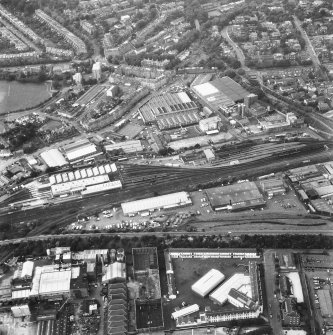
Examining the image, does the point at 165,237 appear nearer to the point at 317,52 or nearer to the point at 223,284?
the point at 223,284

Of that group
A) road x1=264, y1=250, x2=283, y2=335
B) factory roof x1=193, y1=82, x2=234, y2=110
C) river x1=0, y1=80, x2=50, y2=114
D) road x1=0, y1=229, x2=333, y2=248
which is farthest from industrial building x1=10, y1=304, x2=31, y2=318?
factory roof x1=193, y1=82, x2=234, y2=110

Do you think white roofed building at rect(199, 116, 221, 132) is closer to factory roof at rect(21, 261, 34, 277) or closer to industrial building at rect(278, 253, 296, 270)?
industrial building at rect(278, 253, 296, 270)

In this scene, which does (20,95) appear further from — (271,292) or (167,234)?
(271,292)

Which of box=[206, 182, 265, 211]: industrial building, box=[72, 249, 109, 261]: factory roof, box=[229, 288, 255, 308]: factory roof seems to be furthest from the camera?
box=[206, 182, 265, 211]: industrial building

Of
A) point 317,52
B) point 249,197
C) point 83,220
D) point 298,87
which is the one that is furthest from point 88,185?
point 317,52

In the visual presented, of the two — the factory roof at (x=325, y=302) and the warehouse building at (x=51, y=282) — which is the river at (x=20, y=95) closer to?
the warehouse building at (x=51, y=282)
